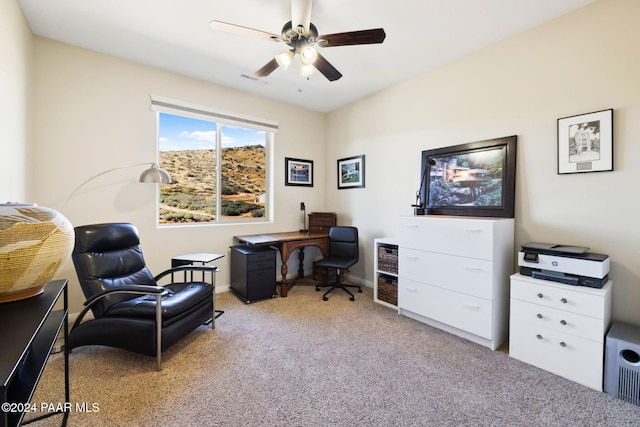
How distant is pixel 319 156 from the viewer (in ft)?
15.6

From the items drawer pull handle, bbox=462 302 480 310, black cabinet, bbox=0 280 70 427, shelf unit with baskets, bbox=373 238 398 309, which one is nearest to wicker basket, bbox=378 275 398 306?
shelf unit with baskets, bbox=373 238 398 309

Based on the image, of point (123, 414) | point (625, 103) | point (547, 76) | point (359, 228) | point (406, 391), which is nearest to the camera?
point (123, 414)

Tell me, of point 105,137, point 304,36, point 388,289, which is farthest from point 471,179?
point 105,137

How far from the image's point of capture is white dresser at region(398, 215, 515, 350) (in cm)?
231

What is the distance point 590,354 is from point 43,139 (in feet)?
16.3

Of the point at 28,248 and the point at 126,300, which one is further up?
the point at 28,248

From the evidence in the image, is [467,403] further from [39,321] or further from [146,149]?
[146,149]

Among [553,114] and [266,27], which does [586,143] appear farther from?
[266,27]

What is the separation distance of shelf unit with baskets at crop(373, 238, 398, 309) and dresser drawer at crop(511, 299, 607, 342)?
3.94 ft

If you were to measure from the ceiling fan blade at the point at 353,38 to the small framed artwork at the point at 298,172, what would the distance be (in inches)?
92.9

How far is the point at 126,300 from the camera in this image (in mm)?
2256

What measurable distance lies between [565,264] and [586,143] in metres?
1.01

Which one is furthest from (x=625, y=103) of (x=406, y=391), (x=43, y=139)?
(x=43, y=139)

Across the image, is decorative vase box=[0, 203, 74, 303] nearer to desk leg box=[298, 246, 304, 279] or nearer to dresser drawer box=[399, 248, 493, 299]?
dresser drawer box=[399, 248, 493, 299]
